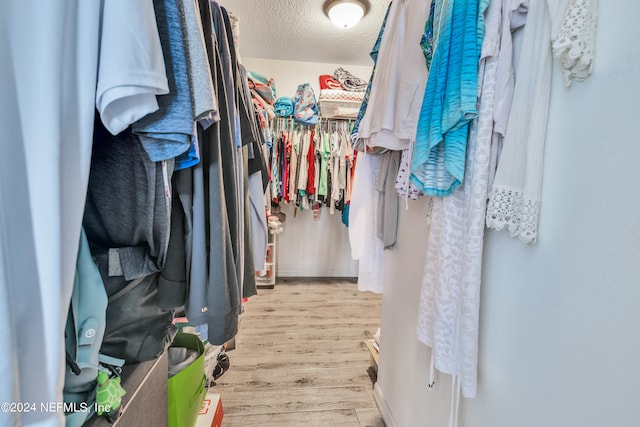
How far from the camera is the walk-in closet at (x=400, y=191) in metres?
0.32

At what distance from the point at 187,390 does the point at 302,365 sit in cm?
82

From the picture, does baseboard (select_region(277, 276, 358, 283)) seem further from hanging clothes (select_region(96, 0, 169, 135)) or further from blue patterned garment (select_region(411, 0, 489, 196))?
hanging clothes (select_region(96, 0, 169, 135))

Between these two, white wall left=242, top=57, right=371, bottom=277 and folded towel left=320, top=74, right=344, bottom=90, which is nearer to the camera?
folded towel left=320, top=74, right=344, bottom=90

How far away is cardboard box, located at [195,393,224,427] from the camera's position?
108cm

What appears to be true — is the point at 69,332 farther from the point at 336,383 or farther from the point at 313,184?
the point at 313,184

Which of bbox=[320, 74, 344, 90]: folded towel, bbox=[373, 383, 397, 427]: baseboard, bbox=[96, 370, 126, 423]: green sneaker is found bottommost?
bbox=[373, 383, 397, 427]: baseboard

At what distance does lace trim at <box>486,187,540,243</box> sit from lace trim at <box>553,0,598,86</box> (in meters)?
0.23

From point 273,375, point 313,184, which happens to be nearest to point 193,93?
point 273,375

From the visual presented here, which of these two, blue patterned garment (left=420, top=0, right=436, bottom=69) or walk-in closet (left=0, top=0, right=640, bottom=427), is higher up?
blue patterned garment (left=420, top=0, right=436, bottom=69)

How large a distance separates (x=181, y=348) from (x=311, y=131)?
2157 millimetres

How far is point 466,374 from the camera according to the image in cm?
61

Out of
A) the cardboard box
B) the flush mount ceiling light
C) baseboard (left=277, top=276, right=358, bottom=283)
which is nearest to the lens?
the cardboard box

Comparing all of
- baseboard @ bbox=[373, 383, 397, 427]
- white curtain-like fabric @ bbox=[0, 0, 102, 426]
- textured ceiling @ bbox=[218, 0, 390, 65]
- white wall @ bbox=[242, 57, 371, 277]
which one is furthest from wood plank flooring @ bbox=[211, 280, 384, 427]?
textured ceiling @ bbox=[218, 0, 390, 65]

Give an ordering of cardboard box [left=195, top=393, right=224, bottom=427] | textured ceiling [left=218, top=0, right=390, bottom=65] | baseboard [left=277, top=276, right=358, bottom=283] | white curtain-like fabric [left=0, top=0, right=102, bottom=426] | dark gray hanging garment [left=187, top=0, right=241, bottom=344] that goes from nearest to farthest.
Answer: white curtain-like fabric [left=0, top=0, right=102, bottom=426] < dark gray hanging garment [left=187, top=0, right=241, bottom=344] < cardboard box [left=195, top=393, right=224, bottom=427] < textured ceiling [left=218, top=0, right=390, bottom=65] < baseboard [left=277, top=276, right=358, bottom=283]
